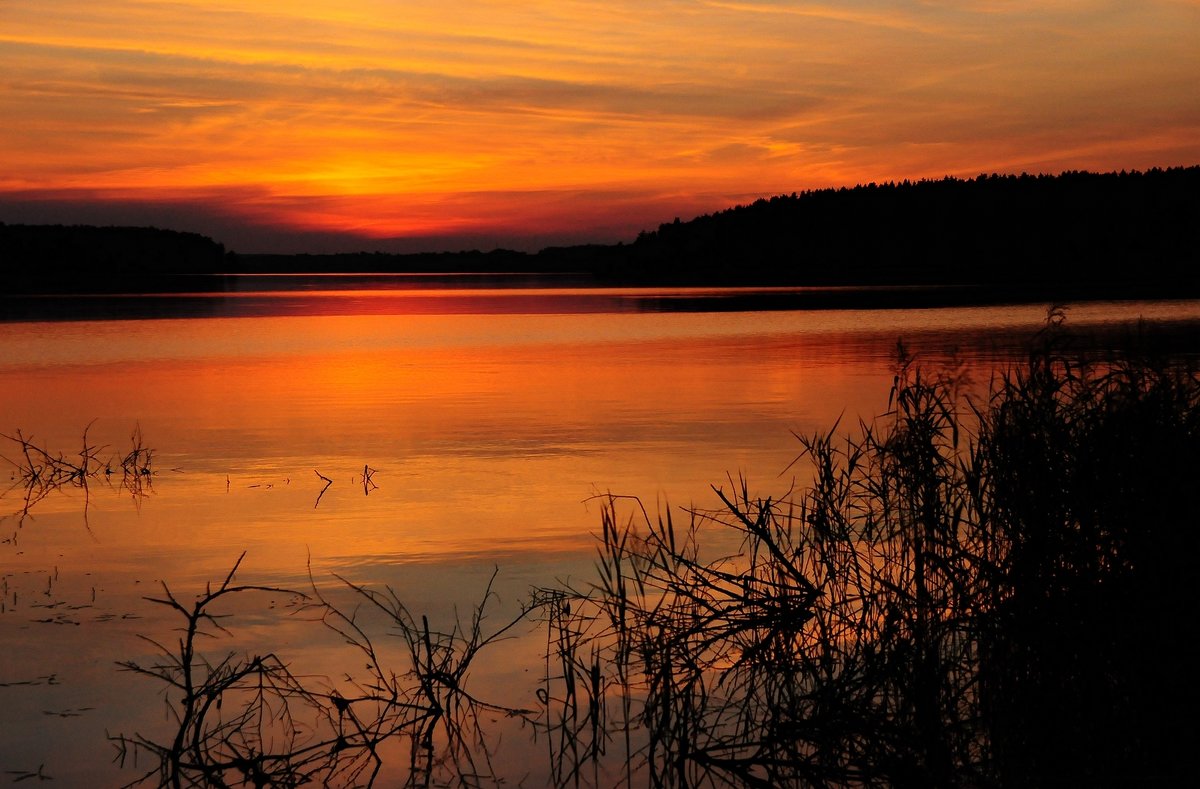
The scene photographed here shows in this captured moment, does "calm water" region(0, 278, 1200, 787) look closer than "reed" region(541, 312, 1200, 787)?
No

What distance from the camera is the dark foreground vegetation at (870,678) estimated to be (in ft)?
17.1

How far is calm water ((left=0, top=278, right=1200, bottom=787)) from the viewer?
693 centimetres

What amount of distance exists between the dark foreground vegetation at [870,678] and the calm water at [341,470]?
0.37m

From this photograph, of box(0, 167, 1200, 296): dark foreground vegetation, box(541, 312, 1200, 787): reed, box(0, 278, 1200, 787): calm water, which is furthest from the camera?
box(0, 167, 1200, 296): dark foreground vegetation

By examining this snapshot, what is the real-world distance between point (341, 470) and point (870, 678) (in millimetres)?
8624

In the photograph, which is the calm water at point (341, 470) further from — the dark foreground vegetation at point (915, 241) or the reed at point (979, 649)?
the dark foreground vegetation at point (915, 241)

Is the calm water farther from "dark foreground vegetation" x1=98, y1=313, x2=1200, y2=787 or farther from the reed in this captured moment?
the reed

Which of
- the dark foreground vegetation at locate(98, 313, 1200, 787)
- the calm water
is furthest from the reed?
the calm water

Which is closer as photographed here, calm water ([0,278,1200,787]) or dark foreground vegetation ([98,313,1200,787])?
dark foreground vegetation ([98,313,1200,787])

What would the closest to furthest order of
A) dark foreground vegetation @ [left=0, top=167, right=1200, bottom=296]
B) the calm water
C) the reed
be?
the reed
the calm water
dark foreground vegetation @ [left=0, top=167, right=1200, bottom=296]

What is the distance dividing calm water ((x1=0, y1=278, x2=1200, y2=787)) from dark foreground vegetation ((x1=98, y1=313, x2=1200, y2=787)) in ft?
1.21

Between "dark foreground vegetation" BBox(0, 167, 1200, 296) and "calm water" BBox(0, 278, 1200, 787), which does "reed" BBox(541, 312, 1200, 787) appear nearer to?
"calm water" BBox(0, 278, 1200, 787)

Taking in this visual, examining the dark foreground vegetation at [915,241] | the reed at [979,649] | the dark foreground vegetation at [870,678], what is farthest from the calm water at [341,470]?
the dark foreground vegetation at [915,241]

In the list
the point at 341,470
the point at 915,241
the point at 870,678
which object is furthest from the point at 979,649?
the point at 915,241
